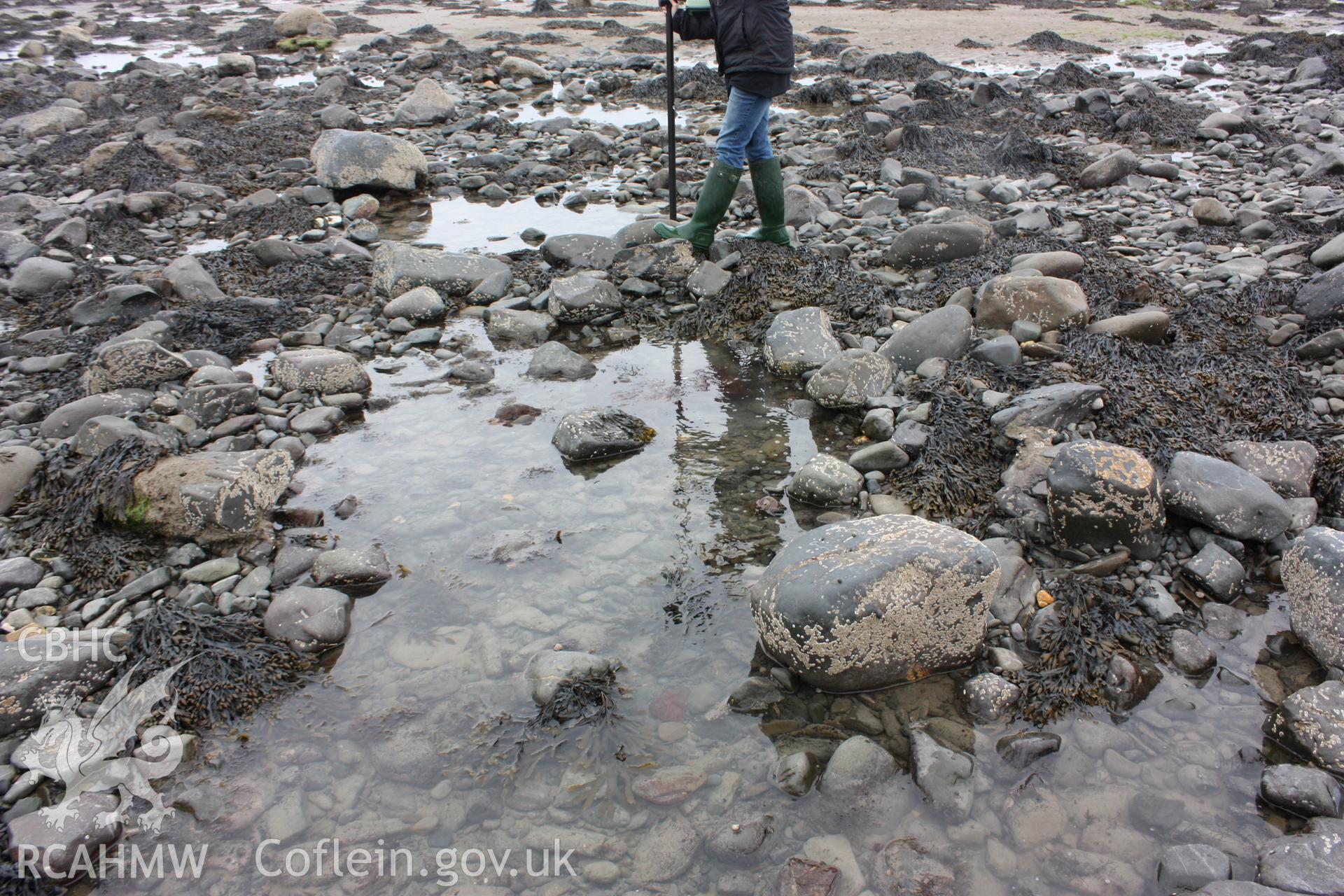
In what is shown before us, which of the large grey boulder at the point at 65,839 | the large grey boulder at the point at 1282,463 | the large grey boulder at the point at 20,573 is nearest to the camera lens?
the large grey boulder at the point at 65,839

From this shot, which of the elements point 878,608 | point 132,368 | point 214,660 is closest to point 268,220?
point 132,368

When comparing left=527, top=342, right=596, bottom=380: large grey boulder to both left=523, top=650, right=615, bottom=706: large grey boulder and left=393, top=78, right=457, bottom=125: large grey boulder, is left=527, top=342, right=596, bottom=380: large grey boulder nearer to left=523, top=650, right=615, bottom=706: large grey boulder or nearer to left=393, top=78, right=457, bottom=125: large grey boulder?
left=523, top=650, right=615, bottom=706: large grey boulder

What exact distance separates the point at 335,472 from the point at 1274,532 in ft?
16.8

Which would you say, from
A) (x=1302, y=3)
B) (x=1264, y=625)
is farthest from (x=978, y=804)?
(x=1302, y=3)

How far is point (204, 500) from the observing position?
434 centimetres

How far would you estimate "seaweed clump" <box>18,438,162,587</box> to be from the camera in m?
4.25

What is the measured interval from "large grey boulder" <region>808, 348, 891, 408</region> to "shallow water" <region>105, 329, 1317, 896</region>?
95cm

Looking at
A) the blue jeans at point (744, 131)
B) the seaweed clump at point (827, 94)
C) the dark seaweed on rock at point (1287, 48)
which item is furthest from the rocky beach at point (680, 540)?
the dark seaweed on rock at point (1287, 48)

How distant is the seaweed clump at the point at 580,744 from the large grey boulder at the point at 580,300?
3.98 metres

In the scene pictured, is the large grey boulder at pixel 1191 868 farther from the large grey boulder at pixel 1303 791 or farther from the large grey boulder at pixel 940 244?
the large grey boulder at pixel 940 244

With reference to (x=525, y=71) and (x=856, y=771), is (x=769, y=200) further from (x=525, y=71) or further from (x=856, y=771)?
(x=525, y=71)

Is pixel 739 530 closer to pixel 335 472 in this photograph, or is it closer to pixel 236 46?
pixel 335 472

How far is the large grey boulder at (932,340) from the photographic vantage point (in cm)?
586

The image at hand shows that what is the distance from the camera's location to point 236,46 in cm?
1970
